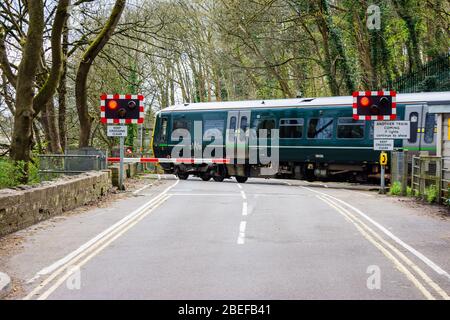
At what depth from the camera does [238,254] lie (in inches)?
403

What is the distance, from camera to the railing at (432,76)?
2848 cm

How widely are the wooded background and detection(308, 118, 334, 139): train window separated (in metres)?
5.91

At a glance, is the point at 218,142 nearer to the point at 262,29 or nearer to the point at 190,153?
the point at 190,153

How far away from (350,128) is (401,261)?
18.6 m

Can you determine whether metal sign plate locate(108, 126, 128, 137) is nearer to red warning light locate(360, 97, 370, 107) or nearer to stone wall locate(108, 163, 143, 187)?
stone wall locate(108, 163, 143, 187)

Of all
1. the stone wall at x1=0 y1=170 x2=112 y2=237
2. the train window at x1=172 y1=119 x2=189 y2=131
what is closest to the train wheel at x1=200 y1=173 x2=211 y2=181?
the train window at x1=172 y1=119 x2=189 y2=131

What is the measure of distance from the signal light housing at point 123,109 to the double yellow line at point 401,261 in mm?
9068

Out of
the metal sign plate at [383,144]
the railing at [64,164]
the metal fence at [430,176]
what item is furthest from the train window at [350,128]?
the railing at [64,164]

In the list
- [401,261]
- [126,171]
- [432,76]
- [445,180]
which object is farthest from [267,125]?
[401,261]

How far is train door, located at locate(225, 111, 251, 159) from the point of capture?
101 ft

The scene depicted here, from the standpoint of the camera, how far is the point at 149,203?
18.4 m

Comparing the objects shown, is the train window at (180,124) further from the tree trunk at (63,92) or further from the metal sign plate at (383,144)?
the metal sign plate at (383,144)

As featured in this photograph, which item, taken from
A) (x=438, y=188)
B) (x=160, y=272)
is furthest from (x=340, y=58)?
(x=160, y=272)
